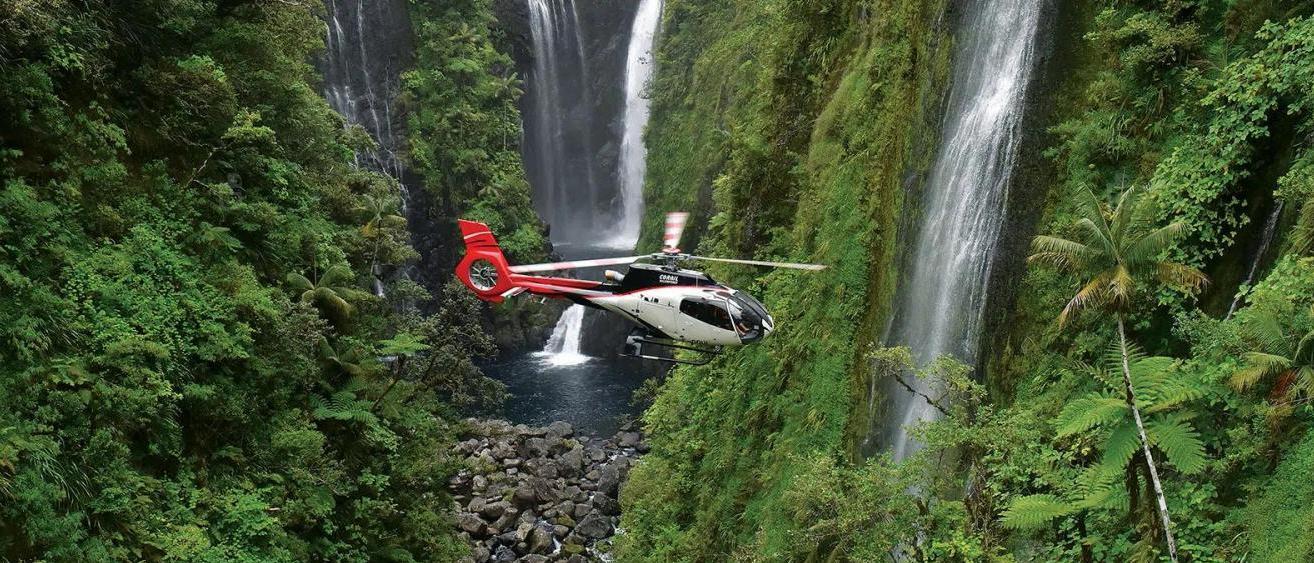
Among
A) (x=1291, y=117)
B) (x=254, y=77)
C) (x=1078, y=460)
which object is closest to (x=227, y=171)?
(x=254, y=77)

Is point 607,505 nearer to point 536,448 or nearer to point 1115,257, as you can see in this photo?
point 536,448

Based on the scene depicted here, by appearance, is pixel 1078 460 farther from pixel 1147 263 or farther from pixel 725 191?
pixel 725 191

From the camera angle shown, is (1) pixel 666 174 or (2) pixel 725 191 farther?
(1) pixel 666 174

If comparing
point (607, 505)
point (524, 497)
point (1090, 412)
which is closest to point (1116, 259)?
point (1090, 412)

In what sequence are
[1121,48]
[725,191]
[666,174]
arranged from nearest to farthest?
[1121,48], [725,191], [666,174]

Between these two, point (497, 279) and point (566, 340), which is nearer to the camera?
point (497, 279)

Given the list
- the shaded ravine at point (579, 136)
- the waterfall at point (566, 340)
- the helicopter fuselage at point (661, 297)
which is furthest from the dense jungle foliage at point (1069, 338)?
the shaded ravine at point (579, 136)
